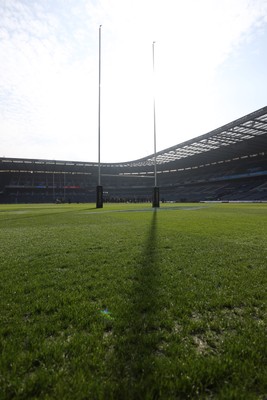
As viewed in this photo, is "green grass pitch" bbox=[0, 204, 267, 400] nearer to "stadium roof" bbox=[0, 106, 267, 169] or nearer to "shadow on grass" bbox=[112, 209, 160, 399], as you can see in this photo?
"shadow on grass" bbox=[112, 209, 160, 399]

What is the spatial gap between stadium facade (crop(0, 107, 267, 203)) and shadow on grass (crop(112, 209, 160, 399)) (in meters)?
48.9

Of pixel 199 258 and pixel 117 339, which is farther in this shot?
pixel 199 258

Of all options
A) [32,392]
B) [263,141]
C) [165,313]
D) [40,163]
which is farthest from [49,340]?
[40,163]

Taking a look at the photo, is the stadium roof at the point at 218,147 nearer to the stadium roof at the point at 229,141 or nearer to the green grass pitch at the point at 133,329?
the stadium roof at the point at 229,141

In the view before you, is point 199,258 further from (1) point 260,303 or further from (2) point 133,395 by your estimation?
(2) point 133,395

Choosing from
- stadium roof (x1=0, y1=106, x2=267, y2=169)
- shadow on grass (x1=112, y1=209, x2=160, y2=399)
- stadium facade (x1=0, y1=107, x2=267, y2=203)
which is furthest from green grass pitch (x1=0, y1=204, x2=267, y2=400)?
stadium facade (x1=0, y1=107, x2=267, y2=203)

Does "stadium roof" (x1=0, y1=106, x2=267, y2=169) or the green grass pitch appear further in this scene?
"stadium roof" (x1=0, y1=106, x2=267, y2=169)

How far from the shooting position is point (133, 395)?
1473 mm

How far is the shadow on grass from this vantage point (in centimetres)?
154

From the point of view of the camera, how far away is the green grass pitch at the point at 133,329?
5.20 ft

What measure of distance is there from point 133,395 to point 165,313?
3.68 feet

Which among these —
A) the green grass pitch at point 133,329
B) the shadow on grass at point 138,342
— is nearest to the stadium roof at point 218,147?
the green grass pitch at point 133,329

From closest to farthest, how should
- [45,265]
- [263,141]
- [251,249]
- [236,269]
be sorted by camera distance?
1. [236,269]
2. [45,265]
3. [251,249]
4. [263,141]

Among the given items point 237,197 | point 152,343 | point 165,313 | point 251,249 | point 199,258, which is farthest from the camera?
point 237,197
